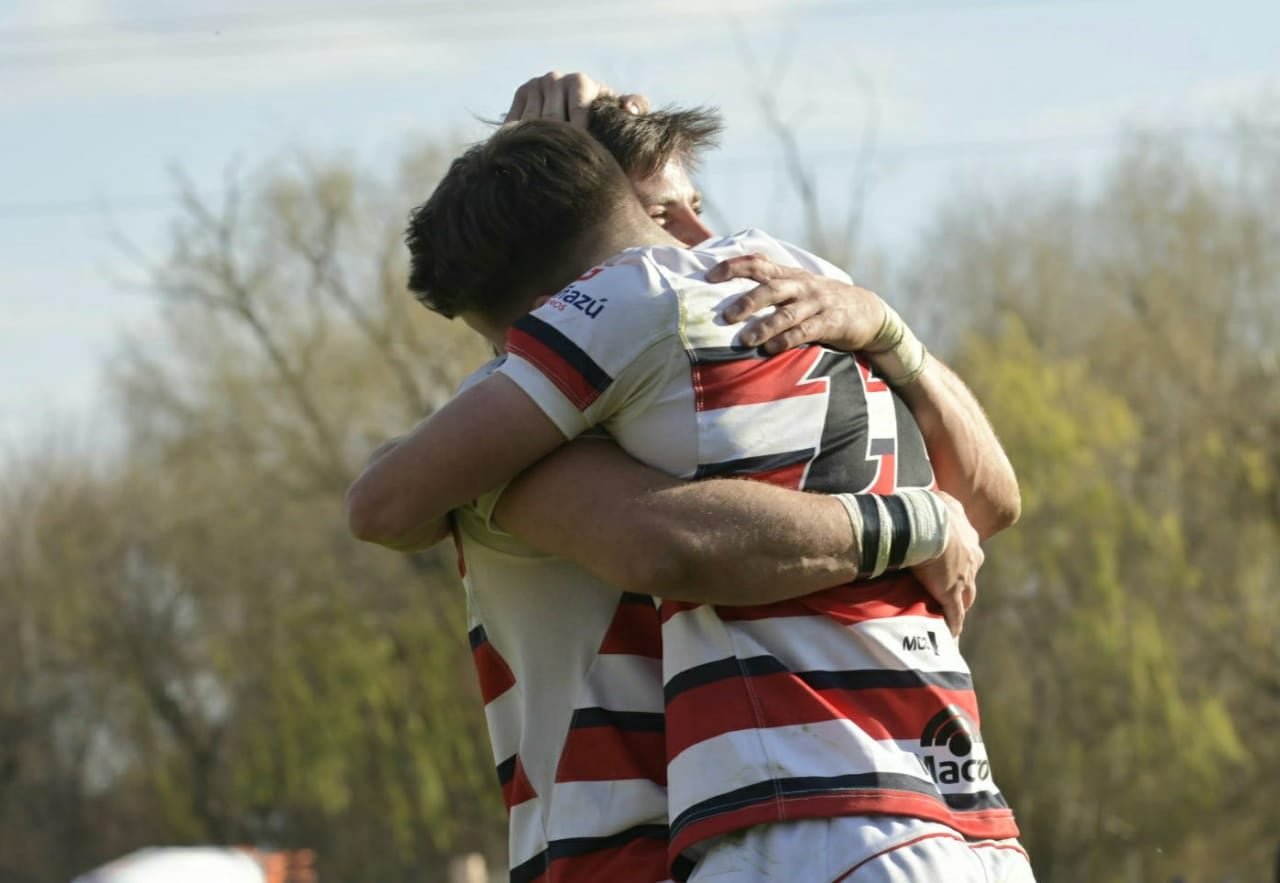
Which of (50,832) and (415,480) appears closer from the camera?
(415,480)

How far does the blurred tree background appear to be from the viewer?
2578 cm

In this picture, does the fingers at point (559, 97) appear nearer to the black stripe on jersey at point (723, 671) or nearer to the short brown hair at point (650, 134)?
the short brown hair at point (650, 134)

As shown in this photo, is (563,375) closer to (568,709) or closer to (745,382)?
(745,382)

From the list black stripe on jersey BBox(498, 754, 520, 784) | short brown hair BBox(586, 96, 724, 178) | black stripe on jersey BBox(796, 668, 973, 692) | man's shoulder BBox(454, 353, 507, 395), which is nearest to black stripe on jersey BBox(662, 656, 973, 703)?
black stripe on jersey BBox(796, 668, 973, 692)

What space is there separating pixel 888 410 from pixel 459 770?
27.3 metres

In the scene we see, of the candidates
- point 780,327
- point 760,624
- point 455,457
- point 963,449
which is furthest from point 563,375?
point 963,449

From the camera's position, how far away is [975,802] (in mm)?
2264

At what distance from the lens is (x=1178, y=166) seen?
29016 millimetres

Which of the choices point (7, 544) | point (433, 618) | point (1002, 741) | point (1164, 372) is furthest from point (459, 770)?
point (1164, 372)

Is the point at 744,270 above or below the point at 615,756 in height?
above

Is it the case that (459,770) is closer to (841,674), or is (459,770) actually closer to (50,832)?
(50,832)

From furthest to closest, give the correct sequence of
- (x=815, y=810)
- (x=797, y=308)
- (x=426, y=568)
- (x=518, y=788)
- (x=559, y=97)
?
(x=426, y=568) < (x=559, y=97) < (x=518, y=788) < (x=797, y=308) < (x=815, y=810)

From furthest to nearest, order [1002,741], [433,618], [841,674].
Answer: [433,618]
[1002,741]
[841,674]

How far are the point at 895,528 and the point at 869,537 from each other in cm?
5
